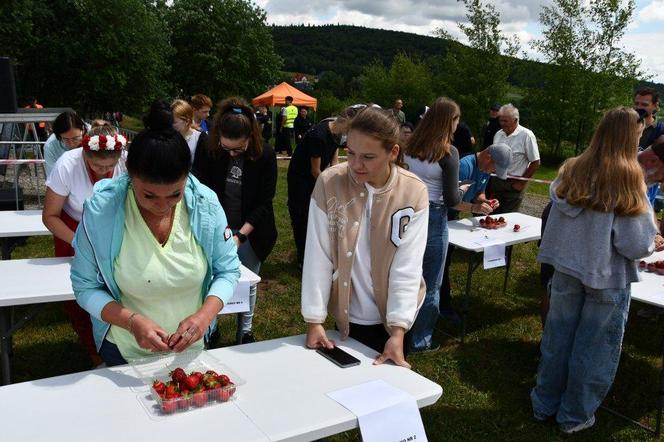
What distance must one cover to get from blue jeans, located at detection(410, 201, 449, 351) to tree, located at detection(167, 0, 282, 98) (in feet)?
96.0

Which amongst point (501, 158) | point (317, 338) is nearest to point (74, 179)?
point (317, 338)

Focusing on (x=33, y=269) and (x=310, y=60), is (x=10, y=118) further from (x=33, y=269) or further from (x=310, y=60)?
(x=310, y=60)

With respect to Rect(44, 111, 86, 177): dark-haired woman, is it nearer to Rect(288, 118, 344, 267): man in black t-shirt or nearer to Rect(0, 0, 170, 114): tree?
Rect(288, 118, 344, 267): man in black t-shirt

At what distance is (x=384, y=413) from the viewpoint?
1.57 metres

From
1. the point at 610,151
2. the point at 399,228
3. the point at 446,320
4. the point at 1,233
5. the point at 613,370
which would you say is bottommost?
the point at 446,320

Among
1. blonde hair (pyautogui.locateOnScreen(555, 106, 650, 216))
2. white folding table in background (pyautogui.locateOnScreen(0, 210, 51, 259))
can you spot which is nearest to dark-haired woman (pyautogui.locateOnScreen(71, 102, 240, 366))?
blonde hair (pyautogui.locateOnScreen(555, 106, 650, 216))

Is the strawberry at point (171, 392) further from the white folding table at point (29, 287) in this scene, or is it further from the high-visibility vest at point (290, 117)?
the high-visibility vest at point (290, 117)

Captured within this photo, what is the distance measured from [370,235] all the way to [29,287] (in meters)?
1.73

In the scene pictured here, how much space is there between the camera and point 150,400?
156 centimetres

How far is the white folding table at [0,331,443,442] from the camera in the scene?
1.41m

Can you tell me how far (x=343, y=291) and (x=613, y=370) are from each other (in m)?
1.79

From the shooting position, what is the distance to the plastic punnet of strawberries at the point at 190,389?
4.91ft

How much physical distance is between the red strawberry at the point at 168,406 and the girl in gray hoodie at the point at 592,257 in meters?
2.06

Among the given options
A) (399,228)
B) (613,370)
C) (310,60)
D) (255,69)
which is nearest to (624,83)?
(613,370)
